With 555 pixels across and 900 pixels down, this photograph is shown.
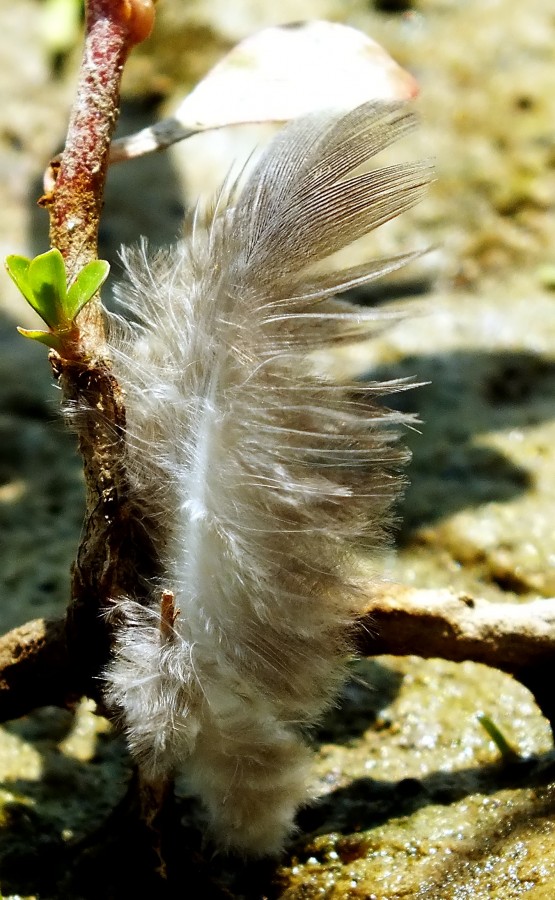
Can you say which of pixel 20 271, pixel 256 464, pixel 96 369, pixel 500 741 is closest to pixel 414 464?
pixel 500 741

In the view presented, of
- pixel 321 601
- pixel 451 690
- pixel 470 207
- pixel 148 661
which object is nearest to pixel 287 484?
pixel 321 601

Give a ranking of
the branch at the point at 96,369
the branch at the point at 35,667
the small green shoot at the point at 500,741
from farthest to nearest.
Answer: the small green shoot at the point at 500,741
the branch at the point at 35,667
the branch at the point at 96,369

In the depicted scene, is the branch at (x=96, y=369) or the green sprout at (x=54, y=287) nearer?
the green sprout at (x=54, y=287)

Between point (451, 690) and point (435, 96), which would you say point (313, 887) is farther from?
point (435, 96)

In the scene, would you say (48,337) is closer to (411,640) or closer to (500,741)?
(411,640)

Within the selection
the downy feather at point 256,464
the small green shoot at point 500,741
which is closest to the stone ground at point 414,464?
the small green shoot at point 500,741

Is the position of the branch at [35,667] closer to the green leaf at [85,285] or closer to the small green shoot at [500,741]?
the green leaf at [85,285]

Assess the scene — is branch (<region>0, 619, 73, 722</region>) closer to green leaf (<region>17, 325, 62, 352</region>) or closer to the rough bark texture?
the rough bark texture
